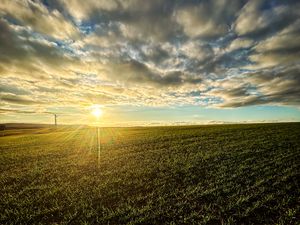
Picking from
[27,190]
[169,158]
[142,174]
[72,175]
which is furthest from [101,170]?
[169,158]

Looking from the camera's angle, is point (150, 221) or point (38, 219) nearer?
point (150, 221)

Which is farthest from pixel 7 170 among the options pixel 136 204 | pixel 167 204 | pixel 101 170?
Result: pixel 167 204

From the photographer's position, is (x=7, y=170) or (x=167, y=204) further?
(x=7, y=170)

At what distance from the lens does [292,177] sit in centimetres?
1183

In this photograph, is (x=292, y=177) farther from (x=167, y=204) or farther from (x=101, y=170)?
(x=101, y=170)

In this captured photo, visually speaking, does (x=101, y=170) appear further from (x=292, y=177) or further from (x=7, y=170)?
(x=292, y=177)

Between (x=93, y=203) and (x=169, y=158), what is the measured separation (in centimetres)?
987

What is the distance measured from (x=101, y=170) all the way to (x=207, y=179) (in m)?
7.72

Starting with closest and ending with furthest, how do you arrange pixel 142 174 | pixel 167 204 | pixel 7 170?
pixel 167 204
pixel 142 174
pixel 7 170

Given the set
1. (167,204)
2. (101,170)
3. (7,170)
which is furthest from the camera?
(7,170)

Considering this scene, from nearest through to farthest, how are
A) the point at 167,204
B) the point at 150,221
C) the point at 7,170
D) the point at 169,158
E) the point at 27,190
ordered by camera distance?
the point at 150,221
the point at 167,204
the point at 27,190
the point at 7,170
the point at 169,158

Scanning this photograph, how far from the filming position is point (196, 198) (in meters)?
9.33

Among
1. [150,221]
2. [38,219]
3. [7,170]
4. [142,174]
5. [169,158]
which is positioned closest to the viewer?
[150,221]

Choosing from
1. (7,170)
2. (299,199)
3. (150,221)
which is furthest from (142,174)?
(7,170)
